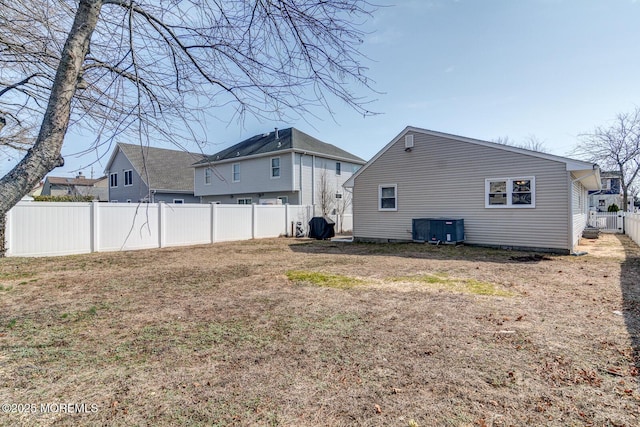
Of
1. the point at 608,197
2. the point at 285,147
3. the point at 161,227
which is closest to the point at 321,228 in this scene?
the point at 285,147

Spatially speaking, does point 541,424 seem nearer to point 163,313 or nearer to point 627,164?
point 163,313

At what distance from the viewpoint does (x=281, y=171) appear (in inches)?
802

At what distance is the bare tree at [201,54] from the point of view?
305 cm

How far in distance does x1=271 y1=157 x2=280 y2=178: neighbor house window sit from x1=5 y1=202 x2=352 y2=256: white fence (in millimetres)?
4167

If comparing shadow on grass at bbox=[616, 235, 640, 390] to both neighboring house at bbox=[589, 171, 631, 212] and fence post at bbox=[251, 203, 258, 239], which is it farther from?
neighboring house at bbox=[589, 171, 631, 212]

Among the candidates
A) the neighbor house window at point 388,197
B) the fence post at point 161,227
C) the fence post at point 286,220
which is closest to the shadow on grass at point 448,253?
the neighbor house window at point 388,197

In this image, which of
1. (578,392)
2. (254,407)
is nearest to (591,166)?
(578,392)

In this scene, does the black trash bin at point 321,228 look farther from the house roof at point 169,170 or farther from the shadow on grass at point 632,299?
the house roof at point 169,170

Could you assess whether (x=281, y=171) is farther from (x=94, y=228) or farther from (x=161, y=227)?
(x=94, y=228)

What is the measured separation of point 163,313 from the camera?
4543mm

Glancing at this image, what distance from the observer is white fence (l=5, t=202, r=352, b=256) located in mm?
→ 9844

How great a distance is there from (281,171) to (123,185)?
14408mm

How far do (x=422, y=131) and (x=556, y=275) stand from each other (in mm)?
7464

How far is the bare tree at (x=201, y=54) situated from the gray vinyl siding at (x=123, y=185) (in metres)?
22.6
